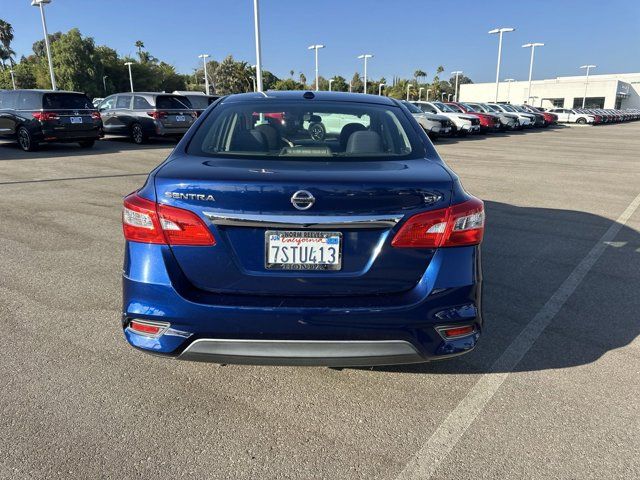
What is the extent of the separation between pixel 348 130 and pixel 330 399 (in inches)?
66.4

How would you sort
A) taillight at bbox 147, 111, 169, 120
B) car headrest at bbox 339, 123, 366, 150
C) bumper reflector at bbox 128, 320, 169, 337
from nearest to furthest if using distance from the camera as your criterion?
bumper reflector at bbox 128, 320, 169, 337 → car headrest at bbox 339, 123, 366, 150 → taillight at bbox 147, 111, 169, 120

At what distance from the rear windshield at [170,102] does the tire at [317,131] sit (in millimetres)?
14796

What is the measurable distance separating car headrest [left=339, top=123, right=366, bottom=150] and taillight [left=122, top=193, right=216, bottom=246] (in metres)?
1.21

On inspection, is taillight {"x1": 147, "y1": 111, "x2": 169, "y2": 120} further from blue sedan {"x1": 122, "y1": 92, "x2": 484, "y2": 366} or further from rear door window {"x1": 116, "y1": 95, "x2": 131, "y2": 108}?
blue sedan {"x1": 122, "y1": 92, "x2": 484, "y2": 366}

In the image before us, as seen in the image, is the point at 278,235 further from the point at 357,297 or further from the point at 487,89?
the point at 487,89

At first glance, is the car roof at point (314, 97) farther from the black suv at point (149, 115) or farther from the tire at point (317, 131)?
the black suv at point (149, 115)

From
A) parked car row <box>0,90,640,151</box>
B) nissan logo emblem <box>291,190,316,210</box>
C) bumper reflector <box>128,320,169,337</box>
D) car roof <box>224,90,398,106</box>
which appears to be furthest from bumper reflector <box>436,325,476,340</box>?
parked car row <box>0,90,640,151</box>

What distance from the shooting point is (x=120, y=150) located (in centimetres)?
1520

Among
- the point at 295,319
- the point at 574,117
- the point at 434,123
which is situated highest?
the point at 434,123

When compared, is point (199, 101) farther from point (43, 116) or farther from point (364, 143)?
point (364, 143)

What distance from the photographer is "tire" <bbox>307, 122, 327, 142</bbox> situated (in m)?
3.37

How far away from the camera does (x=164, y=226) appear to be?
2305 mm

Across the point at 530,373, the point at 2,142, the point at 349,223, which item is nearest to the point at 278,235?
the point at 349,223

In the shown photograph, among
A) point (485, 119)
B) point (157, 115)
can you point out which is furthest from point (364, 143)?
point (485, 119)
